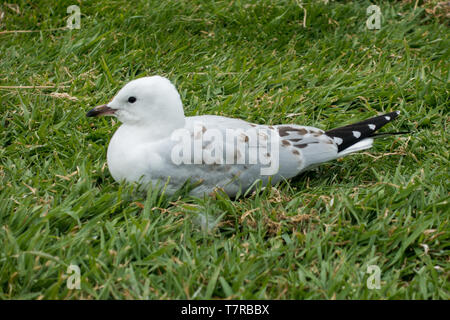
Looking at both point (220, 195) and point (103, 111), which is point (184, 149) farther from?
point (103, 111)

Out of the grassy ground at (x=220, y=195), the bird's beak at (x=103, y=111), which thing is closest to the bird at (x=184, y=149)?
the bird's beak at (x=103, y=111)

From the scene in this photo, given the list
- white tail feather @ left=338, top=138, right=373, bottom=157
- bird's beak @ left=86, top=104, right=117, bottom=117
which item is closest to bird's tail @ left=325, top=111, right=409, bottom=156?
white tail feather @ left=338, top=138, right=373, bottom=157

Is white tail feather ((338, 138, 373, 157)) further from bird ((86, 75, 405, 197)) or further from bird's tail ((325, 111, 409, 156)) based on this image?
bird ((86, 75, 405, 197))

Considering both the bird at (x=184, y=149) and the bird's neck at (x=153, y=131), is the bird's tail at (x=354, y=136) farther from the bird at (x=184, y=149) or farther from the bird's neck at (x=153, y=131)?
the bird's neck at (x=153, y=131)

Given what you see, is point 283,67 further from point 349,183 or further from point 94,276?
point 94,276

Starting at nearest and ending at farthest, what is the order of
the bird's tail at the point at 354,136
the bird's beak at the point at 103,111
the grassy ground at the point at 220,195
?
the grassy ground at the point at 220,195, the bird's beak at the point at 103,111, the bird's tail at the point at 354,136

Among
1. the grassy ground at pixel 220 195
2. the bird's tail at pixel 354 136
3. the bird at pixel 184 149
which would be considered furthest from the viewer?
the bird's tail at pixel 354 136
